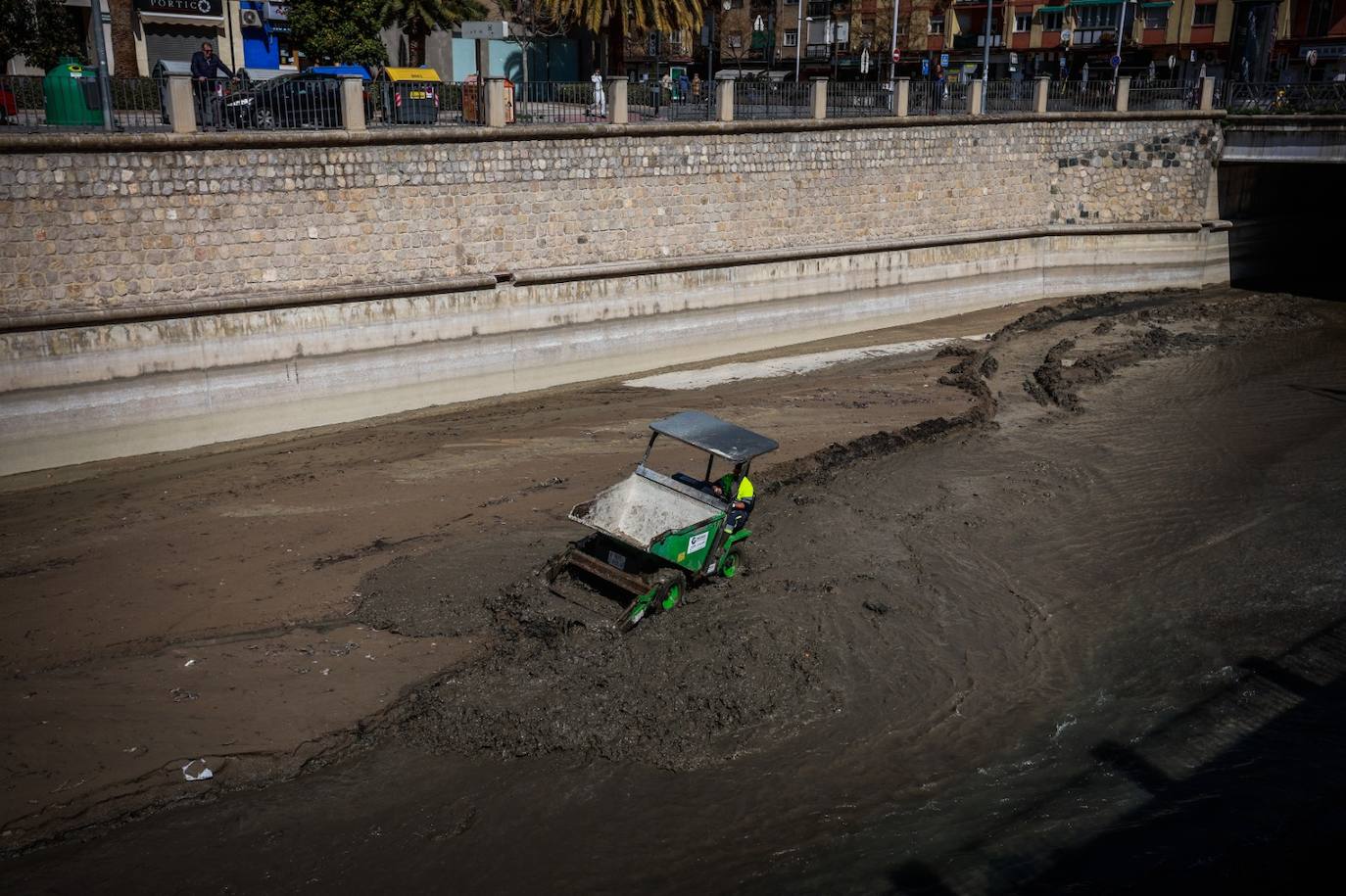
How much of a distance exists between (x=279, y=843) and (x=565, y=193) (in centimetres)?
1407

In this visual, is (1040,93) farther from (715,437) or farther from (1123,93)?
(715,437)

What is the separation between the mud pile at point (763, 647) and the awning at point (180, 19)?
83.0 ft

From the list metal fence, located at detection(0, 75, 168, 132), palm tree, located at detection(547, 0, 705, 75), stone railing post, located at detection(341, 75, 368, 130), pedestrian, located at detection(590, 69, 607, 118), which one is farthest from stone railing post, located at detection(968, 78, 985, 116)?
metal fence, located at detection(0, 75, 168, 132)

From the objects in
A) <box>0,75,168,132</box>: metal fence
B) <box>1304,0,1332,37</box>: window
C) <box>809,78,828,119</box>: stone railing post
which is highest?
<box>1304,0,1332,37</box>: window

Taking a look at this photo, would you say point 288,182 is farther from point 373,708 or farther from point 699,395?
point 373,708

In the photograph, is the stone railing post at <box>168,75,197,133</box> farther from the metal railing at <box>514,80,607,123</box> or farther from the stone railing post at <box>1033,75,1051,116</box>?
the stone railing post at <box>1033,75,1051,116</box>

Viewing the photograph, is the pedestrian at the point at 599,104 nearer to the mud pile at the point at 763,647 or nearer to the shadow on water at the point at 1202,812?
the mud pile at the point at 763,647

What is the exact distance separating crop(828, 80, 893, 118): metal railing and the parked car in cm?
1062

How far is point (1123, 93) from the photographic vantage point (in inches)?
1045

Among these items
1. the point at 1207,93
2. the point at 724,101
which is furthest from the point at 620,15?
the point at 1207,93

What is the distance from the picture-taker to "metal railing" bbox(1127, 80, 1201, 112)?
26.7 meters

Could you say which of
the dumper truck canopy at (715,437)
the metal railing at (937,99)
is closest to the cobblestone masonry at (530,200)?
the metal railing at (937,99)

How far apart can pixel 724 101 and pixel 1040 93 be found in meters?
8.94

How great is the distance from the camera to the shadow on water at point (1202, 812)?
Answer: 761 centimetres
